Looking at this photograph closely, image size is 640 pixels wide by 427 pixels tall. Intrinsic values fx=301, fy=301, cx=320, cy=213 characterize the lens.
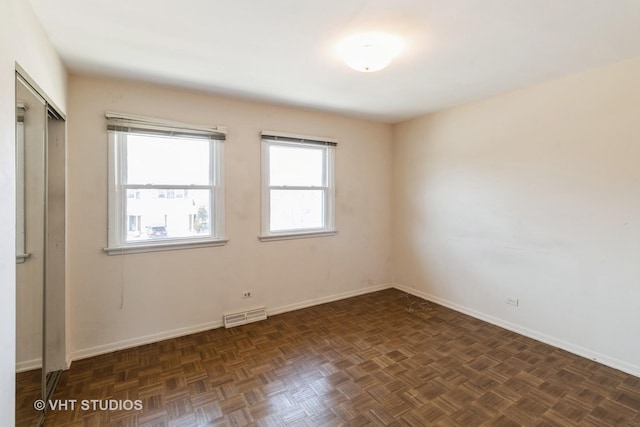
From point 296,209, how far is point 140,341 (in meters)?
2.17

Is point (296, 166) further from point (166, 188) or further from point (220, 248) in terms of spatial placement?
point (166, 188)

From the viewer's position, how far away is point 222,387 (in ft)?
7.42

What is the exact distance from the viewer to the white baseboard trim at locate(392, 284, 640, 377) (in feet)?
8.17

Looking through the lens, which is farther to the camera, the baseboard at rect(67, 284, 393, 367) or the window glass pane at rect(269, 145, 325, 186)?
the window glass pane at rect(269, 145, 325, 186)

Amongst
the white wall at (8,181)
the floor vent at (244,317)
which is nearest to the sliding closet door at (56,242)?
the white wall at (8,181)

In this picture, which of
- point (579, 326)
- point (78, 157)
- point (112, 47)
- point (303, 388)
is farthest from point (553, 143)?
point (78, 157)

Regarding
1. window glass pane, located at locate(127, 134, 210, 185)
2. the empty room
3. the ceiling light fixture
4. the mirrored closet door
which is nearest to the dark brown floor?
the empty room

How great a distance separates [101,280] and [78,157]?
3.67 feet

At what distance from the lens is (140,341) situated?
2.91 metres

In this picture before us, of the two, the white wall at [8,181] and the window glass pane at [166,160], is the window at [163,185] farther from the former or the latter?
the white wall at [8,181]

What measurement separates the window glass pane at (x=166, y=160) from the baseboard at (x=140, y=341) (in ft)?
4.95

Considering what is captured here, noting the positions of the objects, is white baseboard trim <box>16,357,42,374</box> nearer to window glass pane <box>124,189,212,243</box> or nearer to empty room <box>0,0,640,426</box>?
empty room <box>0,0,640,426</box>

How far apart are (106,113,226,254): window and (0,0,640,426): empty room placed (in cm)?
2

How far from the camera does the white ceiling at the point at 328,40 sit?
5.77 feet
